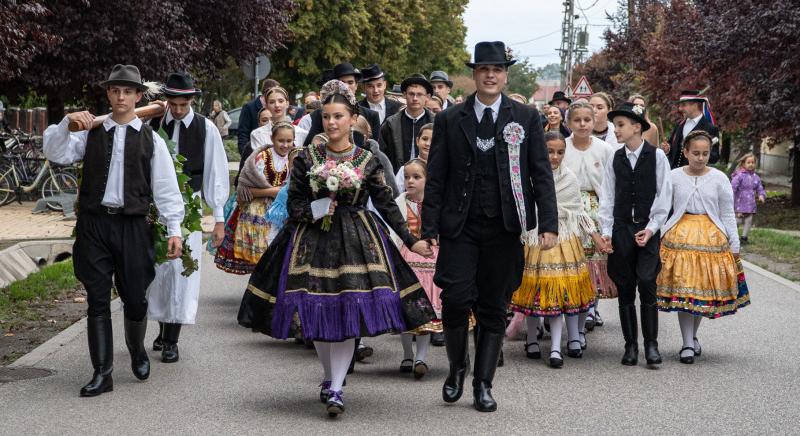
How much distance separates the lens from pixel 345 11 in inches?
1533

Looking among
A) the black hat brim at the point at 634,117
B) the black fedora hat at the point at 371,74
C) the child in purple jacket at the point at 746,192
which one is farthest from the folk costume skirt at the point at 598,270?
the child in purple jacket at the point at 746,192

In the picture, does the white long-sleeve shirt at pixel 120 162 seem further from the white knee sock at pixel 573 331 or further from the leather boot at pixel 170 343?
the white knee sock at pixel 573 331

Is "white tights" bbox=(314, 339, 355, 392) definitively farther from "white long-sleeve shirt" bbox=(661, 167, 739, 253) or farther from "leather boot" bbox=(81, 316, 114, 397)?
"white long-sleeve shirt" bbox=(661, 167, 739, 253)

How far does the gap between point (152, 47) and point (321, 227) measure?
1342 cm

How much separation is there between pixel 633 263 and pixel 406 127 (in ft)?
11.2

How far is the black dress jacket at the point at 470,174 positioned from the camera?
284 inches

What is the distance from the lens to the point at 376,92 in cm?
1284

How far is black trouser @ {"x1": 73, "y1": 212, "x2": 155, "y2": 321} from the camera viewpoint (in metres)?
7.60

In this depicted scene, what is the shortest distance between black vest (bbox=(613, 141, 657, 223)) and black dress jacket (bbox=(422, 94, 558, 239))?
184 centimetres

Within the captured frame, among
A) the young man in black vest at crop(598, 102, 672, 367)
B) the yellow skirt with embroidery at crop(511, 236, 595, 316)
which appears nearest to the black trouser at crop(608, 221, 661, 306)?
the young man in black vest at crop(598, 102, 672, 367)

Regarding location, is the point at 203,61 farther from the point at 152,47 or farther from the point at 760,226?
the point at 760,226

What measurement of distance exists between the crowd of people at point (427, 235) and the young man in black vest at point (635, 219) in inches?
0.5

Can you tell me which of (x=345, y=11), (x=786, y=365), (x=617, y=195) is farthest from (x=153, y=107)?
(x=345, y=11)

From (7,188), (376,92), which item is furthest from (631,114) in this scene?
(7,188)
